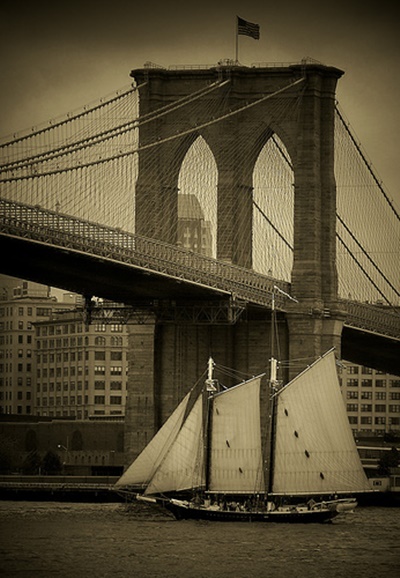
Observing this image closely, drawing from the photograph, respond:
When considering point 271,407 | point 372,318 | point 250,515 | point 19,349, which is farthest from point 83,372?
point 250,515

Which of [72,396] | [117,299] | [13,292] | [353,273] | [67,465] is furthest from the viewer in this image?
[13,292]

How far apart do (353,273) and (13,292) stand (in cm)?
7645

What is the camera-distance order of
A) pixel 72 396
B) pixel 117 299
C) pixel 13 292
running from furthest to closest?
1. pixel 13 292
2. pixel 72 396
3. pixel 117 299

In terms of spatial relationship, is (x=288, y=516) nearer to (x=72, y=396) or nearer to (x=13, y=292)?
(x=72, y=396)

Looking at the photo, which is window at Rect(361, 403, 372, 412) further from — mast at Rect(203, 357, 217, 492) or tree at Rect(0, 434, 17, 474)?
mast at Rect(203, 357, 217, 492)

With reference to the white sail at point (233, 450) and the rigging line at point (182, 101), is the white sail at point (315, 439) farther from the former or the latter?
the rigging line at point (182, 101)

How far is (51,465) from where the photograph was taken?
113375 mm

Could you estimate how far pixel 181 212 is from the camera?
340 feet

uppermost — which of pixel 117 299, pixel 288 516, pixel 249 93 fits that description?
pixel 249 93

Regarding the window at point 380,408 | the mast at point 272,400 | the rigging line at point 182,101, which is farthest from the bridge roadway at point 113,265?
the window at point 380,408

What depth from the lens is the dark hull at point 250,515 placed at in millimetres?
85438

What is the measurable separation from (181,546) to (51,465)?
38.6 metres

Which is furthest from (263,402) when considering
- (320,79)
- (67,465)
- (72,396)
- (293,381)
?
(72,396)

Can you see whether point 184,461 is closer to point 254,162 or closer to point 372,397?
point 254,162
